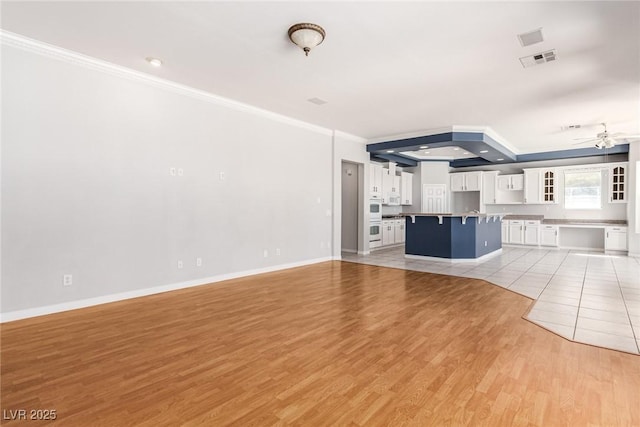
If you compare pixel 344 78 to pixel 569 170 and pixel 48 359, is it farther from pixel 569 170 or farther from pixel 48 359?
pixel 569 170

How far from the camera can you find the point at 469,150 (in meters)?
8.00

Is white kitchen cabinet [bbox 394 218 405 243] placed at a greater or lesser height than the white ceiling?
lesser

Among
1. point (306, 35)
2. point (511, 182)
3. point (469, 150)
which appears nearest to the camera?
point (306, 35)

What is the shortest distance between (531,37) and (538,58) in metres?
0.62

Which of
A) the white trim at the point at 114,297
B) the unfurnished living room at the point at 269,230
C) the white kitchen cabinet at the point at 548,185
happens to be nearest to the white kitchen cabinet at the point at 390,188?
the unfurnished living room at the point at 269,230

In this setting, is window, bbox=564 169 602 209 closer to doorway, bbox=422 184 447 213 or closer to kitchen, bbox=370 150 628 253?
kitchen, bbox=370 150 628 253

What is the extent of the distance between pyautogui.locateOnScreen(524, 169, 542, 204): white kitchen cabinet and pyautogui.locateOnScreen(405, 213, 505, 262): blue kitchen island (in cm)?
306

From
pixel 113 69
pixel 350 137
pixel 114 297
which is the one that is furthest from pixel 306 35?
pixel 350 137

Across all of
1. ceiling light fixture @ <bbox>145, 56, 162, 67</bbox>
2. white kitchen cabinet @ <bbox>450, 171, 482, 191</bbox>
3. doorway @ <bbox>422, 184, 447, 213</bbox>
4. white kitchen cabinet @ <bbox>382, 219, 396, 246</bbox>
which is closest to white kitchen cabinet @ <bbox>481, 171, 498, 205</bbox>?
white kitchen cabinet @ <bbox>450, 171, 482, 191</bbox>

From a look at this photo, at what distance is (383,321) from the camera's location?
335 cm

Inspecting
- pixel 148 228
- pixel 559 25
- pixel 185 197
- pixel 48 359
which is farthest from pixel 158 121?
pixel 559 25

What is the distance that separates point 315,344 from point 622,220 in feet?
33.5

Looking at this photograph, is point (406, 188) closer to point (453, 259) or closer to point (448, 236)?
point (448, 236)

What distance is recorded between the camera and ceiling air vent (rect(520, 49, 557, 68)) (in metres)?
3.65
